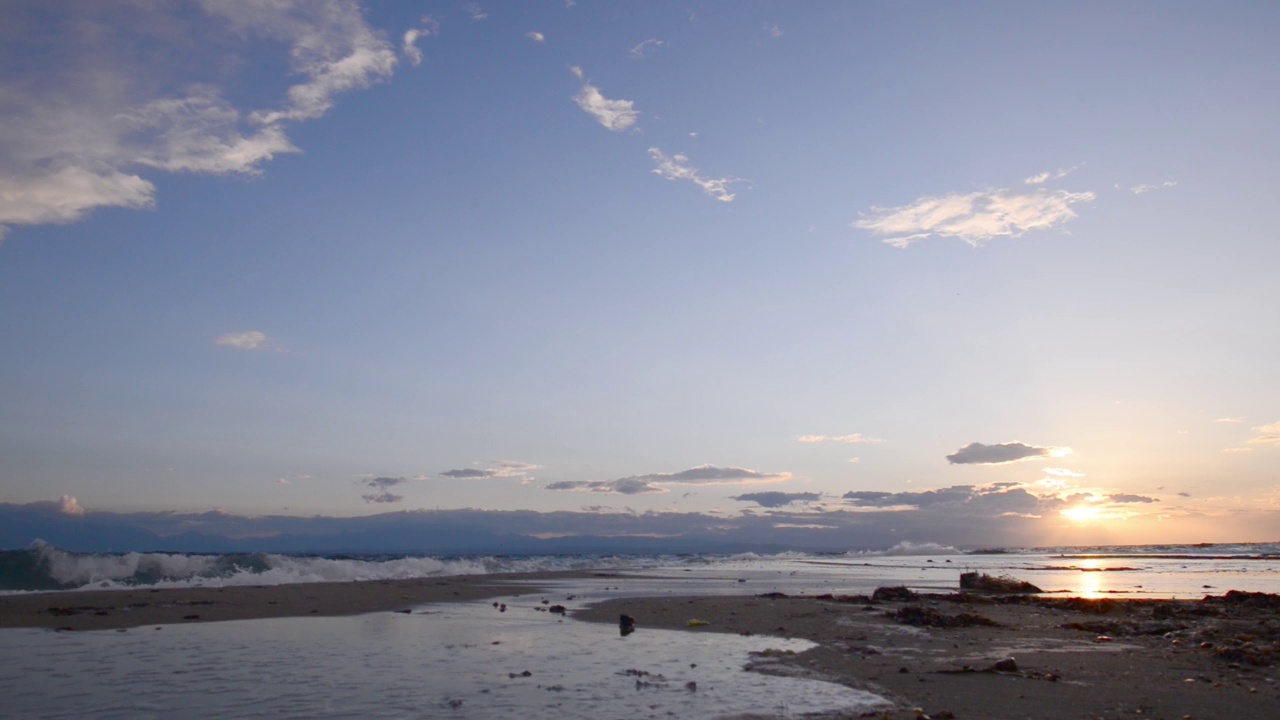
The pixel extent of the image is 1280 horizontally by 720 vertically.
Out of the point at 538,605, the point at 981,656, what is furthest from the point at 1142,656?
the point at 538,605

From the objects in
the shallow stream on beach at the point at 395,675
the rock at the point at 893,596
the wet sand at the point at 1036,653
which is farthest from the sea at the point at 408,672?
the rock at the point at 893,596

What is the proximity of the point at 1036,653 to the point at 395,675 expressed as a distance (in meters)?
12.6

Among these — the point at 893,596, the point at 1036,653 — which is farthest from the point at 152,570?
the point at 1036,653

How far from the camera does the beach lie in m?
11.3

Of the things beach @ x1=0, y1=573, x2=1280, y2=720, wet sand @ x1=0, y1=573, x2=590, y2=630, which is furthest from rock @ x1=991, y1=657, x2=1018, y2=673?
wet sand @ x1=0, y1=573, x2=590, y2=630

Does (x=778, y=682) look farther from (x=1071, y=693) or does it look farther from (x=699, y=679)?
(x=1071, y=693)

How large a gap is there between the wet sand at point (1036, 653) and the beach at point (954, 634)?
4 cm

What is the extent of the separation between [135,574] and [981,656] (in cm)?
4213

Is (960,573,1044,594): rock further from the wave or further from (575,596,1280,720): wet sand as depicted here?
the wave

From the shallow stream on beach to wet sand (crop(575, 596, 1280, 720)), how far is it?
52.7 inches

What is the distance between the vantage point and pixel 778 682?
42.0ft

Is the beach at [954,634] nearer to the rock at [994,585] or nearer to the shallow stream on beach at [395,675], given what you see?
the shallow stream on beach at [395,675]

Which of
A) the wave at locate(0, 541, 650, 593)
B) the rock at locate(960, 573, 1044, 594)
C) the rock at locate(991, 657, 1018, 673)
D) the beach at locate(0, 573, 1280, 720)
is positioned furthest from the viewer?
the wave at locate(0, 541, 650, 593)

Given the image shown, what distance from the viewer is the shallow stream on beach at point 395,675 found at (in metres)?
10.8
